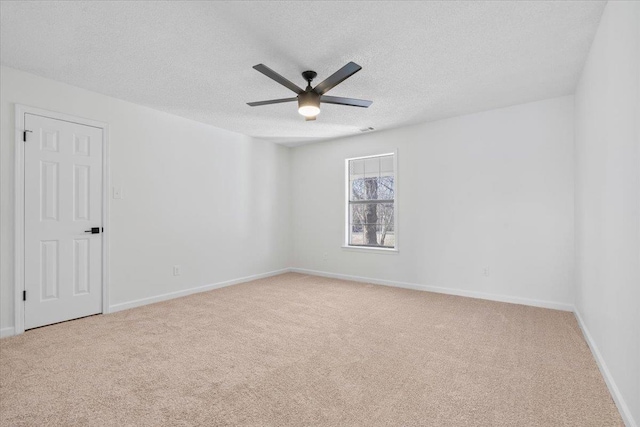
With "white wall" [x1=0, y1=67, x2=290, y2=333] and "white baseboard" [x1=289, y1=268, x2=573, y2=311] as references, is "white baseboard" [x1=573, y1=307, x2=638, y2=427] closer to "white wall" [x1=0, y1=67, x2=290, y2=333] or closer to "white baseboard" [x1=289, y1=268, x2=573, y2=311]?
"white baseboard" [x1=289, y1=268, x2=573, y2=311]

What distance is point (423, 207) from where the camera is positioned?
4742 millimetres

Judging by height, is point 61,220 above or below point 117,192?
below

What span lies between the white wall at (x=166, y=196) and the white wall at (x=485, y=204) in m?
1.67

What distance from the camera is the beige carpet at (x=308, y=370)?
1779 millimetres

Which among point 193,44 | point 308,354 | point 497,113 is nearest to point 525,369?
point 308,354

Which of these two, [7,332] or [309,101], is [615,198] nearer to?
[309,101]

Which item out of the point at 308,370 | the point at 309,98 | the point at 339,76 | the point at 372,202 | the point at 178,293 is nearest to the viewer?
the point at 308,370

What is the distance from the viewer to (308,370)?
2275 millimetres

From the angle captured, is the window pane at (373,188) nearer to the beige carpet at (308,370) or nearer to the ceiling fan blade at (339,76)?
the beige carpet at (308,370)

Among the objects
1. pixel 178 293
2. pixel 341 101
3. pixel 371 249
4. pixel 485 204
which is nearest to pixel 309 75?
pixel 341 101

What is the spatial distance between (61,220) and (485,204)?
509cm

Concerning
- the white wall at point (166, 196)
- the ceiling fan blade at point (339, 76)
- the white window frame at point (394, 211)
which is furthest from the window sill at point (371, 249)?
the ceiling fan blade at point (339, 76)

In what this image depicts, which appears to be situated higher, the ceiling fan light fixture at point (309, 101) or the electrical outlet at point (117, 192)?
the ceiling fan light fixture at point (309, 101)

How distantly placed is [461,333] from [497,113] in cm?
289
